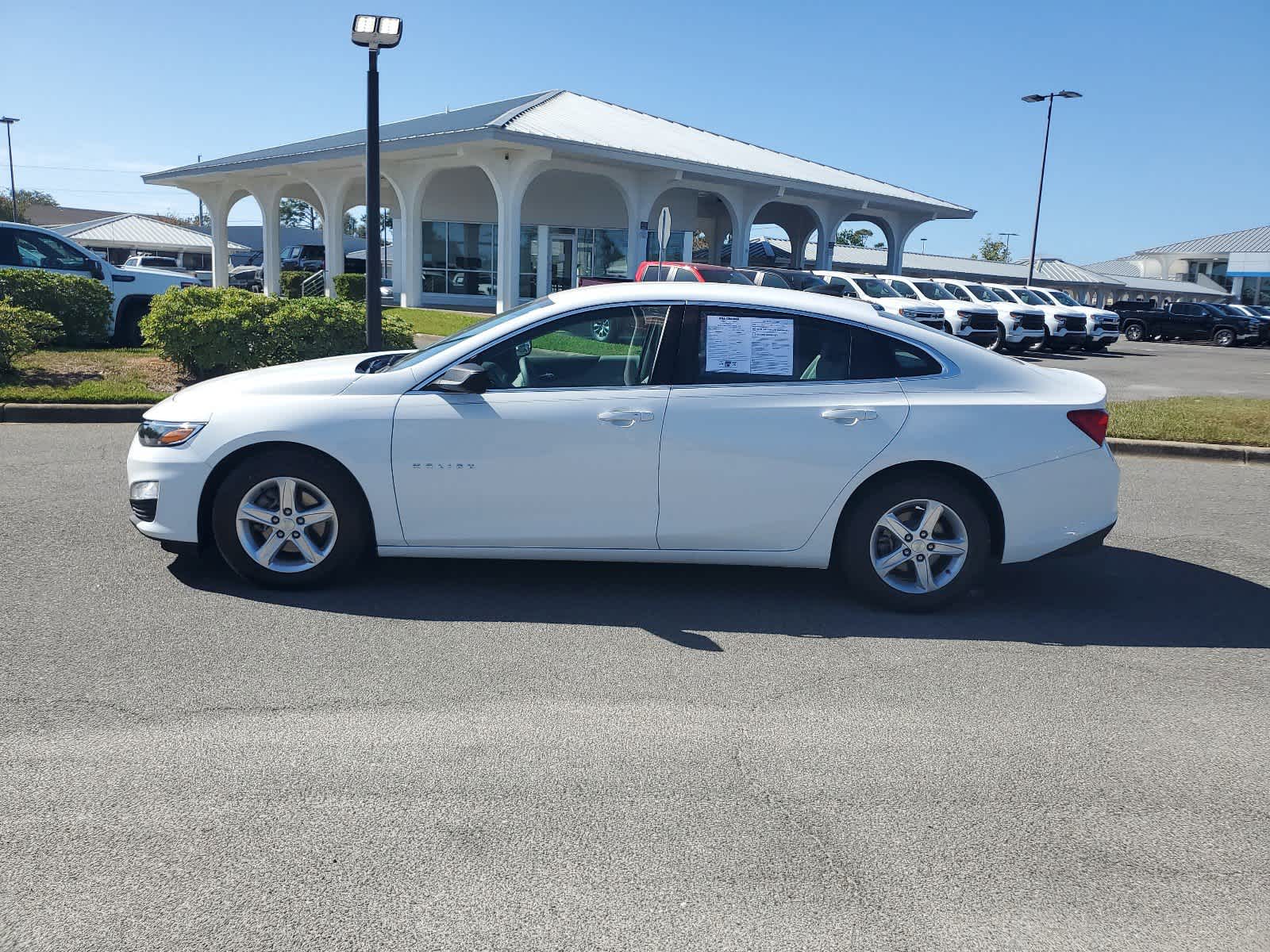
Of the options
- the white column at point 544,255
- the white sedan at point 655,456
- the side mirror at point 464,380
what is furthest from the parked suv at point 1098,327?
the side mirror at point 464,380

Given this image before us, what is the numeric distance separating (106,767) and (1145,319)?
43.6 metres

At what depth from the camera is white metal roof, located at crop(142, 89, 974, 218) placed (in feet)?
86.7

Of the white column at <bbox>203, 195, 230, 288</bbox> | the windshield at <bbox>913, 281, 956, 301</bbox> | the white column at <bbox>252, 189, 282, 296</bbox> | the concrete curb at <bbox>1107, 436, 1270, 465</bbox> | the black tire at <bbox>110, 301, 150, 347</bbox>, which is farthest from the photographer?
the white column at <bbox>203, 195, 230, 288</bbox>

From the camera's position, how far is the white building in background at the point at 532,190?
27.5 meters

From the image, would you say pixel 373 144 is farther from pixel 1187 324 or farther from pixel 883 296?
pixel 1187 324

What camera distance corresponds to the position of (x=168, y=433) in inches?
211

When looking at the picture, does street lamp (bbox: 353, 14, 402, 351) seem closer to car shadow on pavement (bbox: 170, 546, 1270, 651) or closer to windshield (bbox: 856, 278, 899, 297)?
car shadow on pavement (bbox: 170, 546, 1270, 651)

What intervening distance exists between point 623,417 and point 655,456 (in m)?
0.24

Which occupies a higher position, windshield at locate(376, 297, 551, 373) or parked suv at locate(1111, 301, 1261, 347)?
parked suv at locate(1111, 301, 1261, 347)

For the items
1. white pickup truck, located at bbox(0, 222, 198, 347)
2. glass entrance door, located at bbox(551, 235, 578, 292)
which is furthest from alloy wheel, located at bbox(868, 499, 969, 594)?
glass entrance door, located at bbox(551, 235, 578, 292)

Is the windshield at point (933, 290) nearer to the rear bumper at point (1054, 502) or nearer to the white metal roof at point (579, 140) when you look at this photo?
the white metal roof at point (579, 140)

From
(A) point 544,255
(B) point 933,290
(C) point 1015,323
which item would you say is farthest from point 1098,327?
(A) point 544,255

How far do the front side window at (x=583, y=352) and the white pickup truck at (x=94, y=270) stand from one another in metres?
10.4

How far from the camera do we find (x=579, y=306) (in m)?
5.38
